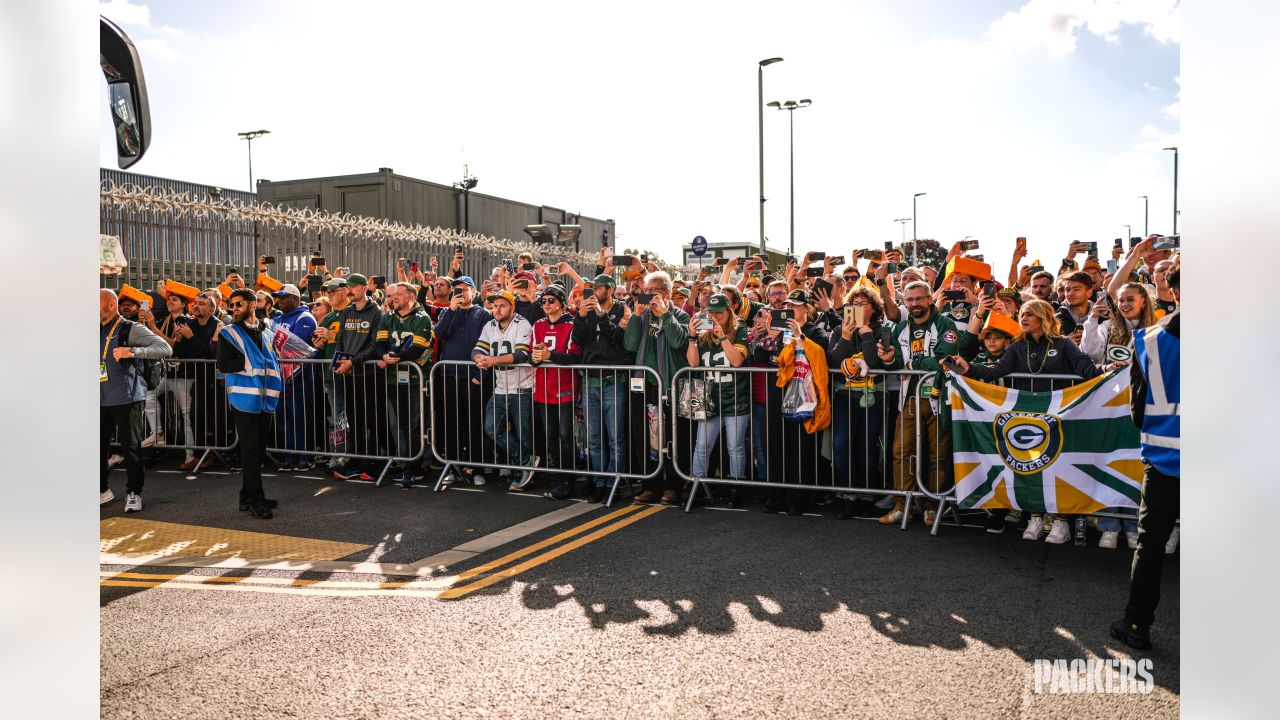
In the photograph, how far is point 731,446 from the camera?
830 cm

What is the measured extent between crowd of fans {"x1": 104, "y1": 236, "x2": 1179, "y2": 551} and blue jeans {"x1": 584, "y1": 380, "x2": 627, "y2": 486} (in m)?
0.02

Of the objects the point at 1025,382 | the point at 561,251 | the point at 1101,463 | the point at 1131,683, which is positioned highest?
the point at 561,251

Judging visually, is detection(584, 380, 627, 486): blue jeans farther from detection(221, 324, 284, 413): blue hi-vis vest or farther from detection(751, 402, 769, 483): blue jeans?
detection(221, 324, 284, 413): blue hi-vis vest

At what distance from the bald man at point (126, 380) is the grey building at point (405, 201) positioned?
14.6 metres

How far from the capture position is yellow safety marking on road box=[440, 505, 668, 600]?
18.6ft

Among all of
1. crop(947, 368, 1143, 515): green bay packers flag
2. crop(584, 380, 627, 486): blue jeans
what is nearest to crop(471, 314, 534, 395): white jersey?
crop(584, 380, 627, 486): blue jeans

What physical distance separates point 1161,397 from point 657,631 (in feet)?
9.41

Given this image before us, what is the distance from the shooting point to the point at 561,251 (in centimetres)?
2695

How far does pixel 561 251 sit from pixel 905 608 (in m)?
22.6

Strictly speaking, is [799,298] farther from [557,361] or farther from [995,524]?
[995,524]

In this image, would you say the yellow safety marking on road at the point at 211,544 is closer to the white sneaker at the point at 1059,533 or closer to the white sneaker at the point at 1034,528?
the white sneaker at the point at 1034,528

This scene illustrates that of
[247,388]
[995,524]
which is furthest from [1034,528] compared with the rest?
[247,388]
